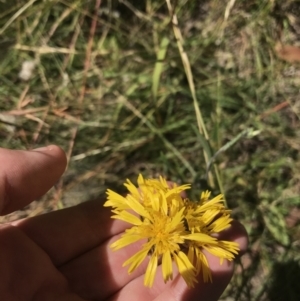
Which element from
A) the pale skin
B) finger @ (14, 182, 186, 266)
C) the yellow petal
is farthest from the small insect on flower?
finger @ (14, 182, 186, 266)

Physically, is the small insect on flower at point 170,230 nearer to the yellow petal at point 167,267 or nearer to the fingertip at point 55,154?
the yellow petal at point 167,267

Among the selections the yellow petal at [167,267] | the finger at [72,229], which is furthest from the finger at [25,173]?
the yellow petal at [167,267]

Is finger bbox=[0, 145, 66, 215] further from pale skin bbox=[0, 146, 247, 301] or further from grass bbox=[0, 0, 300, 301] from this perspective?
grass bbox=[0, 0, 300, 301]

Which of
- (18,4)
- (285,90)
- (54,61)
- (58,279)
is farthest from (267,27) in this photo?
(58,279)

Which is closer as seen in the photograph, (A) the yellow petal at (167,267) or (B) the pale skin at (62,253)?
(A) the yellow petal at (167,267)

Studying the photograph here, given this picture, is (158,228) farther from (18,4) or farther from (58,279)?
(18,4)
